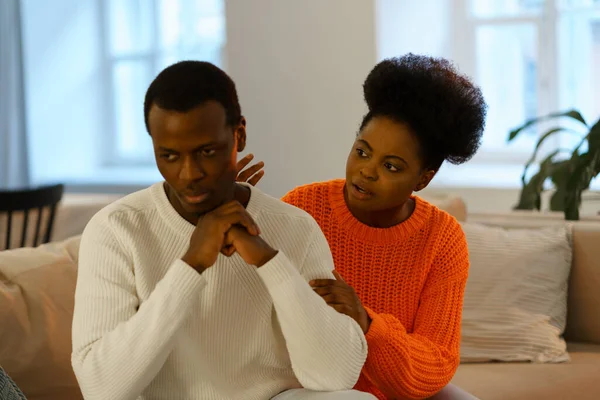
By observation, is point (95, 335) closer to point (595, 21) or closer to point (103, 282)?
point (103, 282)

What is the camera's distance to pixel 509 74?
4.52 metres

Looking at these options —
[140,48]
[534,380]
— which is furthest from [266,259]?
[140,48]

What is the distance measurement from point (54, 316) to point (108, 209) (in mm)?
527

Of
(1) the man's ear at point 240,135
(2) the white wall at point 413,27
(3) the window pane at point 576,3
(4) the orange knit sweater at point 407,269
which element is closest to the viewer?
(1) the man's ear at point 240,135

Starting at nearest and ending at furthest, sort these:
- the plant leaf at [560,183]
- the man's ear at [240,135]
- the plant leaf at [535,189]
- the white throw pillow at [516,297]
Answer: the man's ear at [240,135] → the white throw pillow at [516,297] → the plant leaf at [560,183] → the plant leaf at [535,189]

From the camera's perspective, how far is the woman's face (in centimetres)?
169

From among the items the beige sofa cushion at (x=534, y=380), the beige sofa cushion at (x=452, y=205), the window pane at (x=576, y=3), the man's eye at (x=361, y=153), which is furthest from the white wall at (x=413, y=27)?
the man's eye at (x=361, y=153)

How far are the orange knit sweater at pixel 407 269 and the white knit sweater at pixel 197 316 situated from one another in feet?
1.13

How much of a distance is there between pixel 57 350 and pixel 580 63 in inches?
128

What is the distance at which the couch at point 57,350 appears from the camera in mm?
1782

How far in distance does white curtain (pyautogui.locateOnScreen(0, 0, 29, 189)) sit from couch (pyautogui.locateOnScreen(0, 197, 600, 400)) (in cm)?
386

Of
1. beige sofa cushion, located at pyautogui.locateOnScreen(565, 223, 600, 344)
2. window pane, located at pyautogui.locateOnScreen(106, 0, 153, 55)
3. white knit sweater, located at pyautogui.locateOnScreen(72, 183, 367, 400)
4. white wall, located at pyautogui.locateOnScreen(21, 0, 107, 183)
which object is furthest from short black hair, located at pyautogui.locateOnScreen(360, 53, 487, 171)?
white wall, located at pyautogui.locateOnScreen(21, 0, 107, 183)

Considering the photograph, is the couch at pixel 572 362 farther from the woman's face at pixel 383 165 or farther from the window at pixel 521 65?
the window at pixel 521 65

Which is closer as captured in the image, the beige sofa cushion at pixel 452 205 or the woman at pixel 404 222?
A: the woman at pixel 404 222
